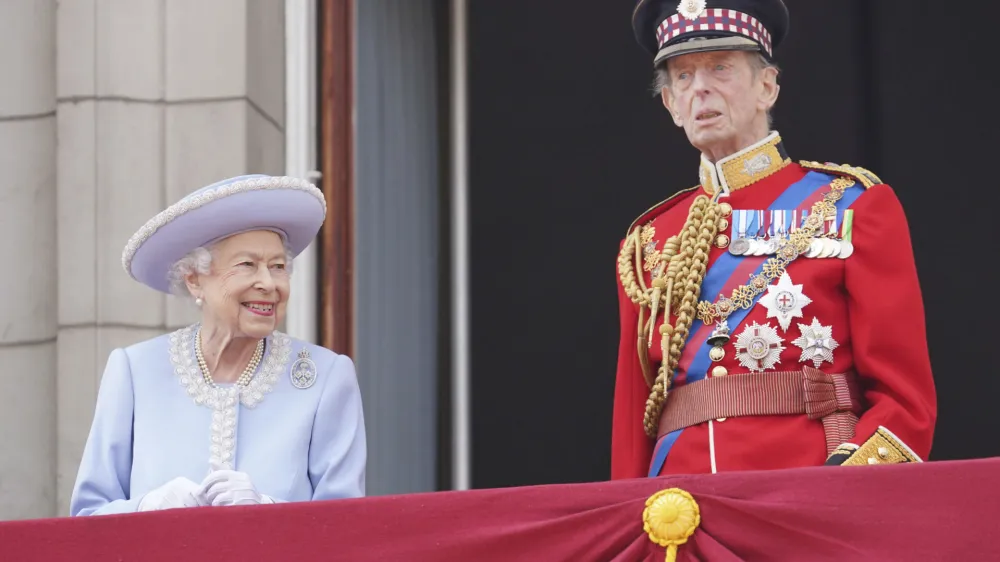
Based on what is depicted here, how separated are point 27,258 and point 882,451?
2872 mm

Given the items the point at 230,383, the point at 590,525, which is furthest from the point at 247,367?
the point at 590,525

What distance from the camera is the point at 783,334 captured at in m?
3.96

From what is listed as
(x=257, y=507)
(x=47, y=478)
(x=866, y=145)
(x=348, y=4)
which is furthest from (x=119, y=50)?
(x=866, y=145)

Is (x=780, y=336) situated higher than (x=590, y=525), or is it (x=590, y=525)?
(x=780, y=336)

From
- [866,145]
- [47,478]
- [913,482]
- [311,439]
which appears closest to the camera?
[913,482]

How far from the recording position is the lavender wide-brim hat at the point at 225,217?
4051 millimetres

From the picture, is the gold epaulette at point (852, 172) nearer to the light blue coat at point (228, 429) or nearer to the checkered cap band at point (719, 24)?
the checkered cap band at point (719, 24)

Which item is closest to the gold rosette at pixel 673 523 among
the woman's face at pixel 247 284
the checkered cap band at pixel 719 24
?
the woman's face at pixel 247 284

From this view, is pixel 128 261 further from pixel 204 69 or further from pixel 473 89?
pixel 473 89

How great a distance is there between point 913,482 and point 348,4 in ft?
10.5

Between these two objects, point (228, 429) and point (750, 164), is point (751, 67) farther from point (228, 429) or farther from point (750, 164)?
point (228, 429)

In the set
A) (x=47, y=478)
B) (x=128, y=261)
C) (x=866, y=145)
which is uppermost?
(x=866, y=145)

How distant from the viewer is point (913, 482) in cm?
327

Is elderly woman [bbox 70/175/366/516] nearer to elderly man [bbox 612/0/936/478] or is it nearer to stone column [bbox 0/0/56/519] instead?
elderly man [bbox 612/0/936/478]
